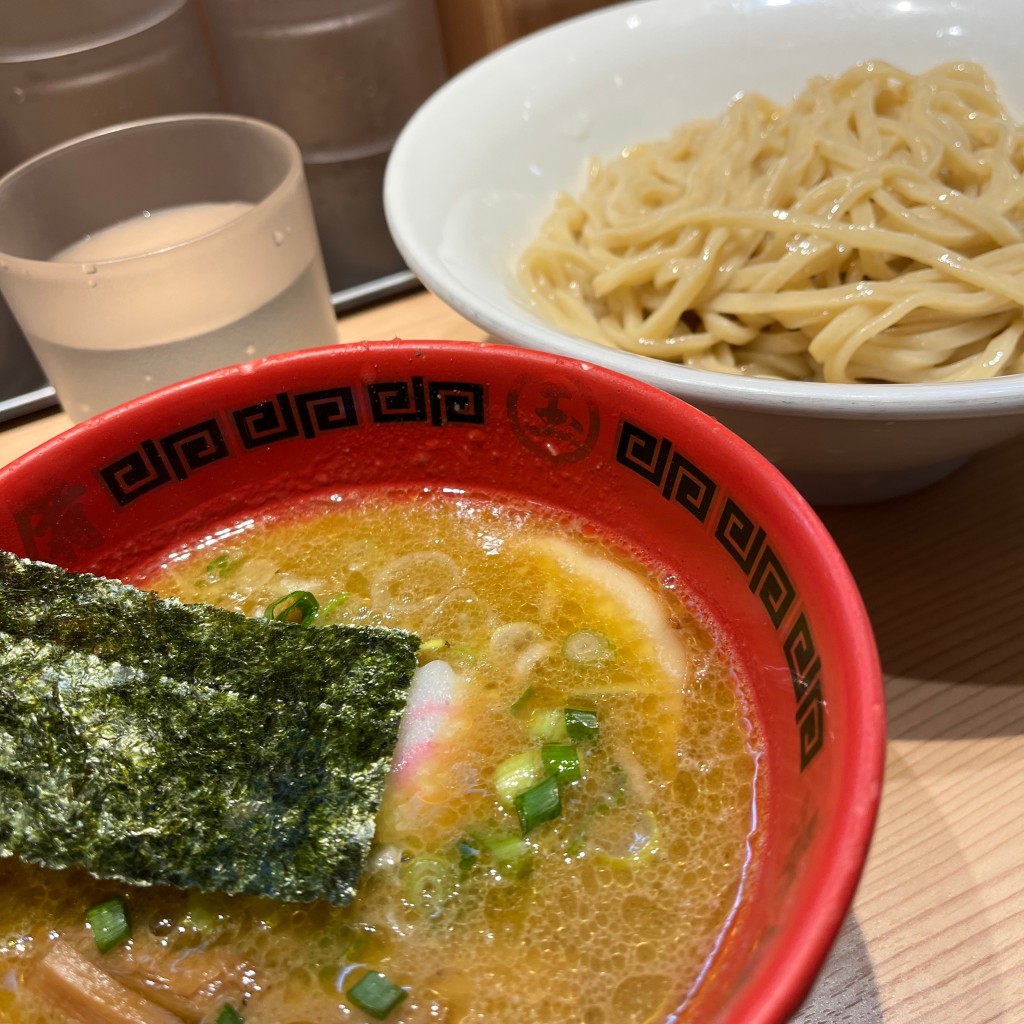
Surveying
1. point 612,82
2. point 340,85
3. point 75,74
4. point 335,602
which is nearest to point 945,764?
point 335,602

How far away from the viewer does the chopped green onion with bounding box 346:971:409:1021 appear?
0.71 metres

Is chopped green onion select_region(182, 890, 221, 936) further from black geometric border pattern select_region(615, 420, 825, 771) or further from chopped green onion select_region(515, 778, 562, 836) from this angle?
black geometric border pattern select_region(615, 420, 825, 771)

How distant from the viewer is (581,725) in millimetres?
887

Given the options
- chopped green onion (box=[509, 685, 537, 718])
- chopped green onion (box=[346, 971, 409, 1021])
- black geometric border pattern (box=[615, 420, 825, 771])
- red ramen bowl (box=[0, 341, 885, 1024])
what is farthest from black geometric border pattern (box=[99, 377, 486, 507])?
chopped green onion (box=[346, 971, 409, 1021])

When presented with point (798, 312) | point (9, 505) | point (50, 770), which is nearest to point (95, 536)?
point (9, 505)

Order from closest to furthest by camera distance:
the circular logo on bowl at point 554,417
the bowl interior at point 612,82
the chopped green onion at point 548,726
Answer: the chopped green onion at point 548,726 < the circular logo on bowl at point 554,417 < the bowl interior at point 612,82

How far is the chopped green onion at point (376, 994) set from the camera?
713mm

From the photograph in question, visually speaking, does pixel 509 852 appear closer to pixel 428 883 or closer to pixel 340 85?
pixel 428 883

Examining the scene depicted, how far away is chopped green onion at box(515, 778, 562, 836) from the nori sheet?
5.3 inches

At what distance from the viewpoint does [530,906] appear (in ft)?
2.50

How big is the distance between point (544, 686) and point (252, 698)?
30 cm

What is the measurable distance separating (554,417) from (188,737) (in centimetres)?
52

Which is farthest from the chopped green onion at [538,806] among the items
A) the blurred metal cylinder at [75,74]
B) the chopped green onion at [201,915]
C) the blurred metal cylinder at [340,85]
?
the blurred metal cylinder at [340,85]

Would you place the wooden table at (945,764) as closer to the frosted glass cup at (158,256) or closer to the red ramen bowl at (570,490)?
the red ramen bowl at (570,490)
